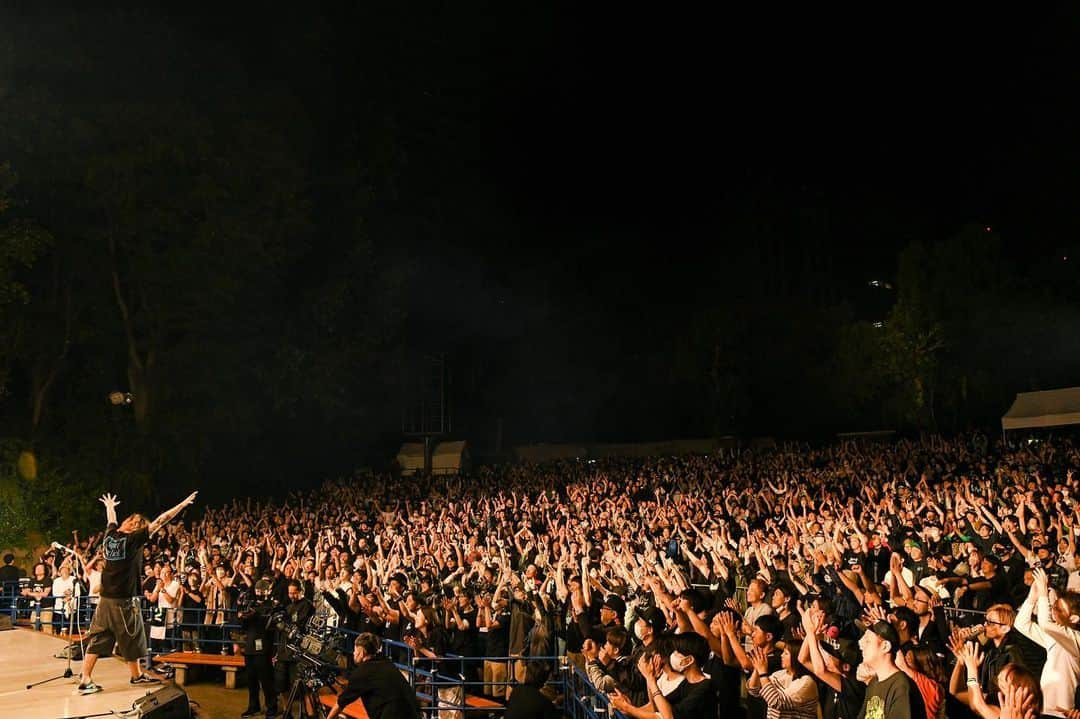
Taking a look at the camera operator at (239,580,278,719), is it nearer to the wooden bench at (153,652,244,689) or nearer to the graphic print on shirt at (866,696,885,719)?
the wooden bench at (153,652,244,689)

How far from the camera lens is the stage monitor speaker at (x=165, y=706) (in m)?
7.82

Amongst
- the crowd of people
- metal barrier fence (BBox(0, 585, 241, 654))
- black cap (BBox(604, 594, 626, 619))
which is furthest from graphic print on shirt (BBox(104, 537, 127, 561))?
black cap (BBox(604, 594, 626, 619))

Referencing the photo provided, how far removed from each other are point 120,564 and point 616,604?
201 inches

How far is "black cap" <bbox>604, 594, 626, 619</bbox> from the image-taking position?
32.0ft

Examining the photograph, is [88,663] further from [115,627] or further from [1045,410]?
[1045,410]

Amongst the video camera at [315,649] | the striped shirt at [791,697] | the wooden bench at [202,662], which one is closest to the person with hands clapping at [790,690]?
the striped shirt at [791,697]

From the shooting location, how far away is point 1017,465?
19.0 metres

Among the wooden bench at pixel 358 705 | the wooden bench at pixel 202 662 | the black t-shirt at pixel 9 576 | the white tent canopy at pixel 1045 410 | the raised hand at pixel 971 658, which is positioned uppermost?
the white tent canopy at pixel 1045 410

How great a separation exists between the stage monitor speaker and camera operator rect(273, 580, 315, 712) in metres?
2.95

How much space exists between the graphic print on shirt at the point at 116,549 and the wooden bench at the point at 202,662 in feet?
9.25

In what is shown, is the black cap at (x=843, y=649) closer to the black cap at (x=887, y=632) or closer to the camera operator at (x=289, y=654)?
the black cap at (x=887, y=632)

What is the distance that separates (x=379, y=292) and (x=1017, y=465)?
71.5ft

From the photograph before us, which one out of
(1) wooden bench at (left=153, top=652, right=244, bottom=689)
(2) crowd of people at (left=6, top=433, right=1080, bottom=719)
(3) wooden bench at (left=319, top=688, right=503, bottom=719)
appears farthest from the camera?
(1) wooden bench at (left=153, top=652, right=244, bottom=689)

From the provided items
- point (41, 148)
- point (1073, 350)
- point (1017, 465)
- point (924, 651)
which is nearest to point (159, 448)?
point (41, 148)
